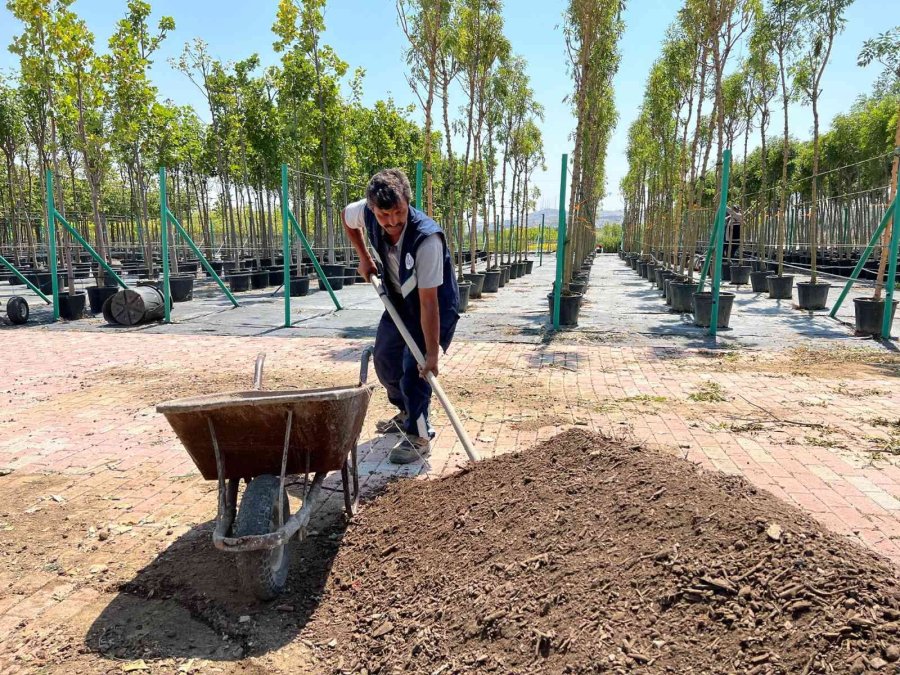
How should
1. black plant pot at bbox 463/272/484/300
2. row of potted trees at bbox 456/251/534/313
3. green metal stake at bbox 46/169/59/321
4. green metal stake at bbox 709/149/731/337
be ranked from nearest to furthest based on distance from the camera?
1. green metal stake at bbox 709/149/731/337
2. green metal stake at bbox 46/169/59/321
3. row of potted trees at bbox 456/251/534/313
4. black plant pot at bbox 463/272/484/300

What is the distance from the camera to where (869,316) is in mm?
8625

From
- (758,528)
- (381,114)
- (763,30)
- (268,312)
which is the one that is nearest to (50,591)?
(758,528)

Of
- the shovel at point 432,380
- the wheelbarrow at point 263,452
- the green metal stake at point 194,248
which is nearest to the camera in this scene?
the wheelbarrow at point 263,452

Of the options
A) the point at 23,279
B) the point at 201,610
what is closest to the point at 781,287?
the point at 201,610

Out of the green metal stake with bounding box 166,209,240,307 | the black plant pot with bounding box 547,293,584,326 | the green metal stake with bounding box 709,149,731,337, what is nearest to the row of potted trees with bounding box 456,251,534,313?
the black plant pot with bounding box 547,293,584,326

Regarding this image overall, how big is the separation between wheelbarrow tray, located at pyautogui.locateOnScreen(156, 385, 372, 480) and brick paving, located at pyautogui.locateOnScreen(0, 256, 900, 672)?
70 centimetres

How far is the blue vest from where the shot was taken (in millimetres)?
3355

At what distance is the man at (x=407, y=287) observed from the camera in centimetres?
325

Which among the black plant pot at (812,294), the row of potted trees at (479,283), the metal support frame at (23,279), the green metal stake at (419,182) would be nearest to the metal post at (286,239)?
the green metal stake at (419,182)

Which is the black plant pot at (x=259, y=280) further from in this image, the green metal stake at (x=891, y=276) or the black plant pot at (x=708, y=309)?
the green metal stake at (x=891, y=276)

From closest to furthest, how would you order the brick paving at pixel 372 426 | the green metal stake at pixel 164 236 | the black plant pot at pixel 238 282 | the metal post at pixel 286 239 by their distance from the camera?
the brick paving at pixel 372 426, the metal post at pixel 286 239, the green metal stake at pixel 164 236, the black plant pot at pixel 238 282

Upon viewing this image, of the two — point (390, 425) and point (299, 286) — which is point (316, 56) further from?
point (390, 425)

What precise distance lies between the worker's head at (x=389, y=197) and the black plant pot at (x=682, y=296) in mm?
9309

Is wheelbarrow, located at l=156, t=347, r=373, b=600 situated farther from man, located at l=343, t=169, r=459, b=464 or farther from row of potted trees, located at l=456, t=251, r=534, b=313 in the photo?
row of potted trees, located at l=456, t=251, r=534, b=313
